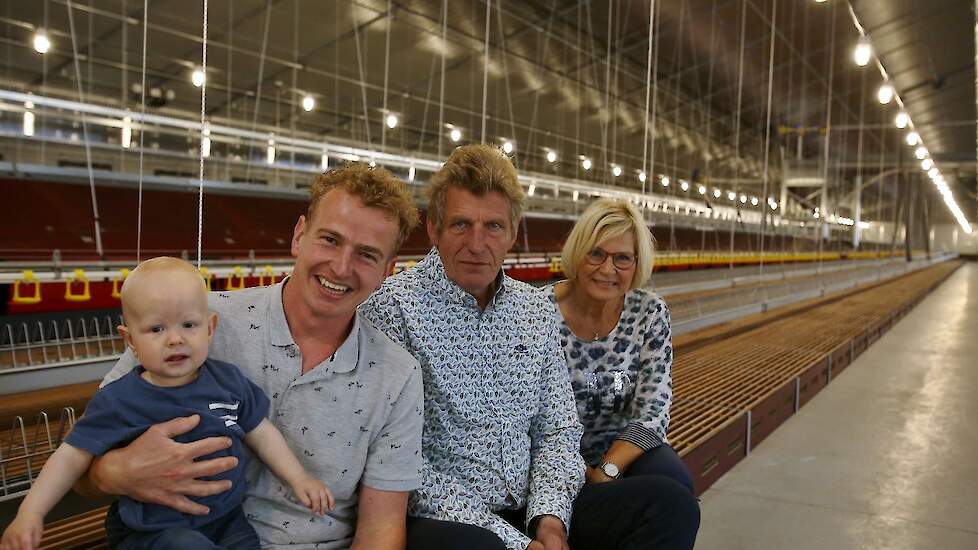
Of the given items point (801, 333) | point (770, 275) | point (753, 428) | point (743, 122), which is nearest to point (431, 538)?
point (753, 428)

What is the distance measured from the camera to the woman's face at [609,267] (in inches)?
85.6

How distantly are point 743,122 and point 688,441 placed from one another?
18.1 metres

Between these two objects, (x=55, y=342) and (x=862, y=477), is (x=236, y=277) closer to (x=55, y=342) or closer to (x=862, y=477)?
(x=55, y=342)

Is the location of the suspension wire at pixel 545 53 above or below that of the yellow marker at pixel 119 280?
above

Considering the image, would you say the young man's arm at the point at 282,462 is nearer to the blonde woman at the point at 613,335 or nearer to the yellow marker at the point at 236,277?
the blonde woman at the point at 613,335

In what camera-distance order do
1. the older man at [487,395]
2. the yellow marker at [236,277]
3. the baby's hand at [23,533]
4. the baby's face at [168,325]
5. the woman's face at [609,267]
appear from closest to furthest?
the baby's hand at [23,533] → the baby's face at [168,325] → the older man at [487,395] → the woman's face at [609,267] → the yellow marker at [236,277]

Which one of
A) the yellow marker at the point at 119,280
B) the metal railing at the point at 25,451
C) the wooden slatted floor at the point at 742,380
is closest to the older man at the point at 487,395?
the wooden slatted floor at the point at 742,380

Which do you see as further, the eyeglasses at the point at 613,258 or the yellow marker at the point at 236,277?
the yellow marker at the point at 236,277

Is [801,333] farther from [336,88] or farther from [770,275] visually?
[336,88]

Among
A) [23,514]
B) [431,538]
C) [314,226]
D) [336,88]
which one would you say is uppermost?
[336,88]

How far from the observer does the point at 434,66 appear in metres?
13.0

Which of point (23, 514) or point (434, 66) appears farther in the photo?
point (434, 66)

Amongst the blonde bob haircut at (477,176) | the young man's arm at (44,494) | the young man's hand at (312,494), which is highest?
the blonde bob haircut at (477,176)

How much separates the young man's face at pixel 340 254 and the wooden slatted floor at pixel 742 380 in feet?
2.55
